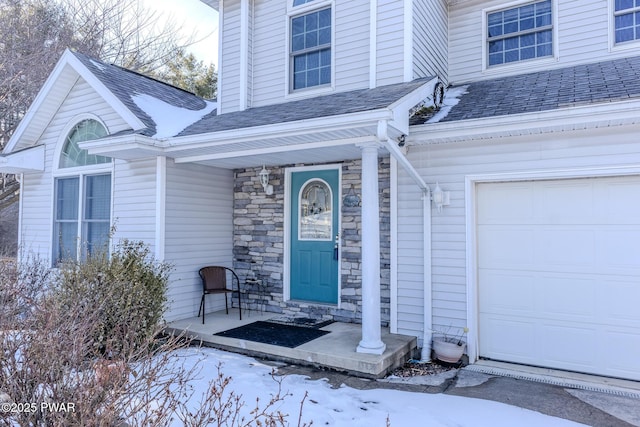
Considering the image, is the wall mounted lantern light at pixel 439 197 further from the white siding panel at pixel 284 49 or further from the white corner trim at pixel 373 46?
the white siding panel at pixel 284 49

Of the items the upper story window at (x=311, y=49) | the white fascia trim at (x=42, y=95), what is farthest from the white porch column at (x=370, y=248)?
the white fascia trim at (x=42, y=95)

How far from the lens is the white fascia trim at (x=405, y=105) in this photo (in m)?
4.19

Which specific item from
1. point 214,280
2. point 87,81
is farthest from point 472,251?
point 87,81

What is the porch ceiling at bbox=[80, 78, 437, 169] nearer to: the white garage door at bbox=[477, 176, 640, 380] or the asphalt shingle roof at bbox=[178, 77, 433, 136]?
the asphalt shingle roof at bbox=[178, 77, 433, 136]

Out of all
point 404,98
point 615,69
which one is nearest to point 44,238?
point 404,98

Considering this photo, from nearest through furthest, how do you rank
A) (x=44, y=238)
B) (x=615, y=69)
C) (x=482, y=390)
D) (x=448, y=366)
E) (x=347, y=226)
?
(x=482, y=390)
(x=448, y=366)
(x=615, y=69)
(x=347, y=226)
(x=44, y=238)

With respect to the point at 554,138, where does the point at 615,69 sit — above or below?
above

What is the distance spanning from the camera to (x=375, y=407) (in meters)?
3.57

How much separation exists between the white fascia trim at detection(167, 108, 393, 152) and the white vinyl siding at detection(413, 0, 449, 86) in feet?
6.31

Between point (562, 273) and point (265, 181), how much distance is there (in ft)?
13.9

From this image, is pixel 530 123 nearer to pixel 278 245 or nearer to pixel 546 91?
pixel 546 91

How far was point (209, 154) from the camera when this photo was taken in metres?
5.68

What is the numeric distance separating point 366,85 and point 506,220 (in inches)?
104

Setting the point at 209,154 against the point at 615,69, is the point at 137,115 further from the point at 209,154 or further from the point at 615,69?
the point at 615,69
